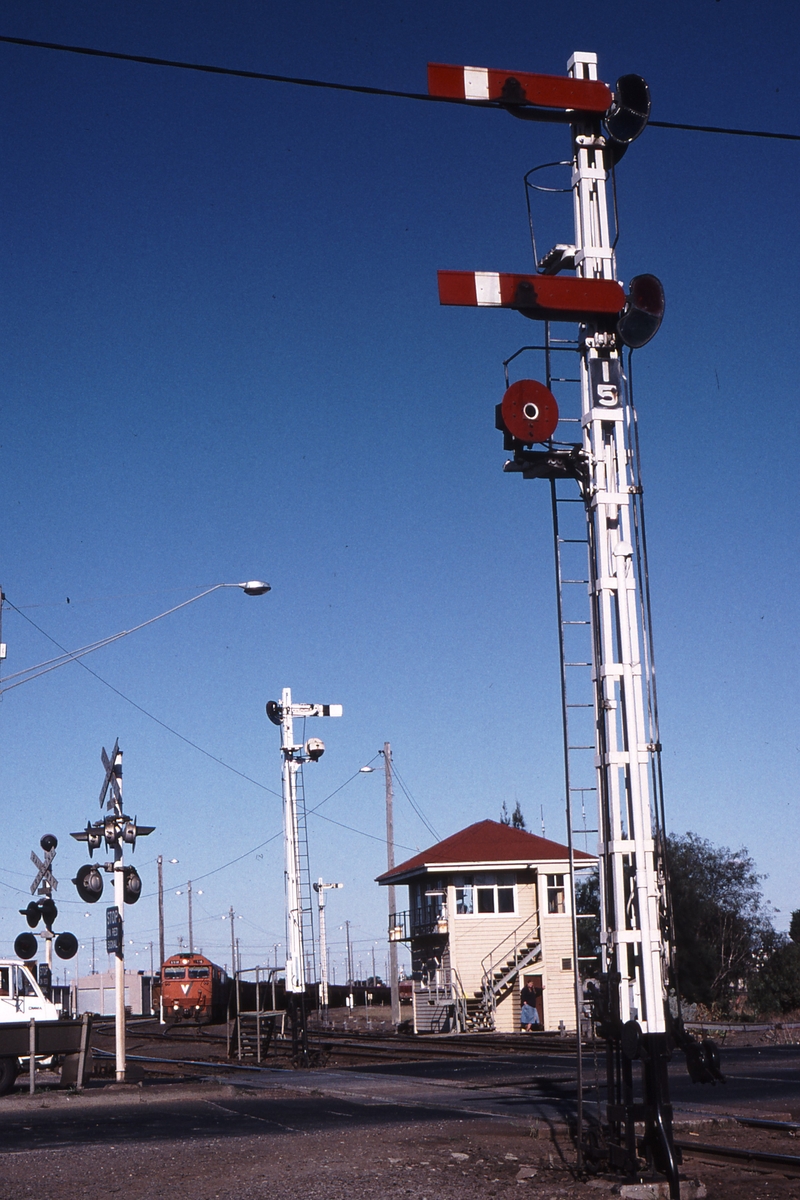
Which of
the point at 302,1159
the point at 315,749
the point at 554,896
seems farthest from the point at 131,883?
the point at 554,896

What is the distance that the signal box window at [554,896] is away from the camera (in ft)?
143

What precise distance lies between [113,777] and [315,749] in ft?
17.3

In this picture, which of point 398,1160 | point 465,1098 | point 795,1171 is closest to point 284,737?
point 465,1098

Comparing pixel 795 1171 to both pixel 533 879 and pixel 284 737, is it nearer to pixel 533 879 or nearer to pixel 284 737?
pixel 284 737

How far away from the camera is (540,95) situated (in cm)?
1097

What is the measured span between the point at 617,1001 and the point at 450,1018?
111ft

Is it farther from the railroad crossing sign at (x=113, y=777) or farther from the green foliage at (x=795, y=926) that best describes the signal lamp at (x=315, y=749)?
the green foliage at (x=795, y=926)

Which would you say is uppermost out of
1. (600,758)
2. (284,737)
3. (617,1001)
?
(284,737)

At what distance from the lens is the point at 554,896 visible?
144 ft

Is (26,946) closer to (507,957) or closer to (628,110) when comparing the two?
(628,110)

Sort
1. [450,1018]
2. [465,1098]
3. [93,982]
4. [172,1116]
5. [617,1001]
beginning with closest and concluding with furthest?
[617,1001]
[172,1116]
[465,1098]
[450,1018]
[93,982]

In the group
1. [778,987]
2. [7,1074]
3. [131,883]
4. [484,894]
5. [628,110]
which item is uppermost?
[628,110]

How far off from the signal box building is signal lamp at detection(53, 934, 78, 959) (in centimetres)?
2168

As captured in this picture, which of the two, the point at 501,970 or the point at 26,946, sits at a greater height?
the point at 26,946
